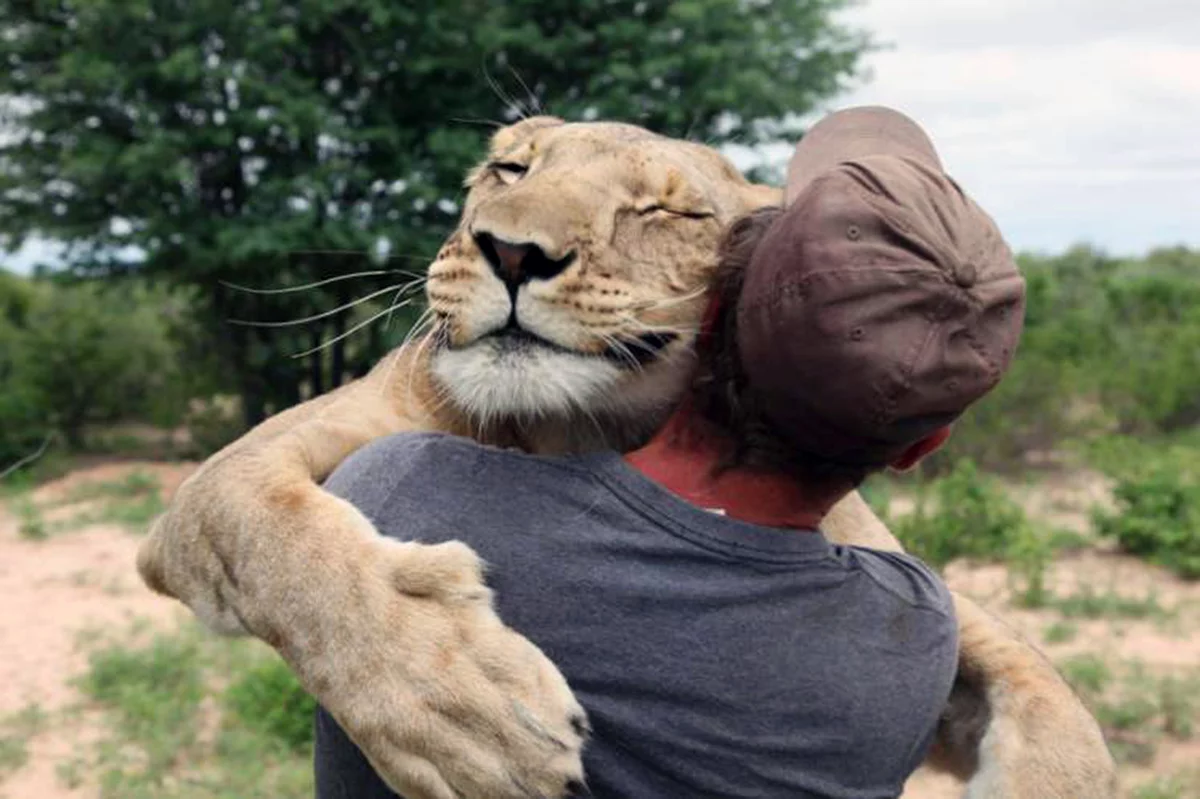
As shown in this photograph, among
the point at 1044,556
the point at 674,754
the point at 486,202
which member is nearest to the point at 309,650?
the point at 674,754

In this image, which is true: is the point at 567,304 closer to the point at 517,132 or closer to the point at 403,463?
the point at 403,463

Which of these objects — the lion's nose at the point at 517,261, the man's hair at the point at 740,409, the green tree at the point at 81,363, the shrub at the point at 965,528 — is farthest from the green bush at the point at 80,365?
the man's hair at the point at 740,409

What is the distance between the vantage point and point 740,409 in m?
1.67

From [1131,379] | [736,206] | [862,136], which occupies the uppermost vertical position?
[862,136]

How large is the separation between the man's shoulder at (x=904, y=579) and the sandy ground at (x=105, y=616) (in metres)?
4.27

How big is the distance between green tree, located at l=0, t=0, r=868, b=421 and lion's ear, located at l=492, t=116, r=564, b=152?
1040 cm

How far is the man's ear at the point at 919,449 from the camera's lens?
1708 millimetres

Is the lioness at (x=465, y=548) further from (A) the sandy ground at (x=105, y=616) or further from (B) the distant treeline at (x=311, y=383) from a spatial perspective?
(B) the distant treeline at (x=311, y=383)

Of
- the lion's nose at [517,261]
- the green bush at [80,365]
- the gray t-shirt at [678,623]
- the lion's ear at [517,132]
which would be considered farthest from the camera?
the green bush at [80,365]

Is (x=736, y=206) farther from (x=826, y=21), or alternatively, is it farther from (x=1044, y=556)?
(x=826, y=21)

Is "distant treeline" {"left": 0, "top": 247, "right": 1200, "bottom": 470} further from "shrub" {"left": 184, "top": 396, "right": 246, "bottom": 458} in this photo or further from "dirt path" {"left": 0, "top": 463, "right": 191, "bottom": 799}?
"dirt path" {"left": 0, "top": 463, "right": 191, "bottom": 799}

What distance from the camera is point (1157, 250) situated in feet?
116

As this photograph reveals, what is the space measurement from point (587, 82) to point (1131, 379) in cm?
671

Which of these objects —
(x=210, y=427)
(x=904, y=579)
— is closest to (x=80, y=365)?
(x=210, y=427)
